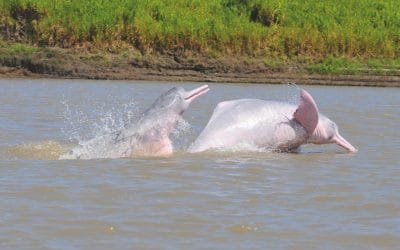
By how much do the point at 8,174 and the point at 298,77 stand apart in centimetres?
2061

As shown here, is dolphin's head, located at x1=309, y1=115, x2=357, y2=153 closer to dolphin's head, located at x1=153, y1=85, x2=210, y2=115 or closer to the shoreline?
dolphin's head, located at x1=153, y1=85, x2=210, y2=115

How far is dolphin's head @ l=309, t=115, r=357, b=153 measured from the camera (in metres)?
11.5

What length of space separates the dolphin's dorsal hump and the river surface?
1.23ft

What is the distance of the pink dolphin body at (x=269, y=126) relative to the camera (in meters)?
11.0

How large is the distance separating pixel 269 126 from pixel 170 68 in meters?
18.3

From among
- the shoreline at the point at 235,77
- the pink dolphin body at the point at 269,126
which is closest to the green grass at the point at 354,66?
the shoreline at the point at 235,77

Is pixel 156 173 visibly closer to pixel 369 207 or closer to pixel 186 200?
pixel 186 200

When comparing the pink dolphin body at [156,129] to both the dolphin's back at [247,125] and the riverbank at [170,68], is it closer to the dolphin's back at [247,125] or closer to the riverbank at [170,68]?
the dolphin's back at [247,125]

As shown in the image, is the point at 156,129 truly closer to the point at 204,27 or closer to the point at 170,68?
the point at 170,68

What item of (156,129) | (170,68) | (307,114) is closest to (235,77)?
(170,68)

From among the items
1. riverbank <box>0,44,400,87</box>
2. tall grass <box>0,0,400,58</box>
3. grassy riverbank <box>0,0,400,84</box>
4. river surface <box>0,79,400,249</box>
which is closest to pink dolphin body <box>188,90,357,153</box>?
river surface <box>0,79,400,249</box>

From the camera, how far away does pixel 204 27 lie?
32.3m

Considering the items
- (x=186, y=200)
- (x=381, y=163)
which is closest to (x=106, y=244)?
(x=186, y=200)

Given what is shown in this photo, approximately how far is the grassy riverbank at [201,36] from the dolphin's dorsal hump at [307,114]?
18088 mm
